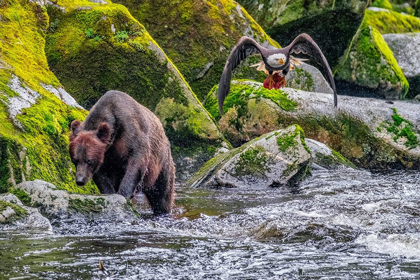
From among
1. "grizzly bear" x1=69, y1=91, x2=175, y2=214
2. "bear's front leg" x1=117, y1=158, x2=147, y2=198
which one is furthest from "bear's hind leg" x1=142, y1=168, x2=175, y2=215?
"bear's front leg" x1=117, y1=158, x2=147, y2=198

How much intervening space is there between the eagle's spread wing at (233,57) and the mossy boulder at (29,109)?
3.01m

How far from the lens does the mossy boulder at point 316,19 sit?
17.2m

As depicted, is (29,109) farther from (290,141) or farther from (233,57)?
(233,57)

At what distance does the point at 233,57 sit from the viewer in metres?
11.6

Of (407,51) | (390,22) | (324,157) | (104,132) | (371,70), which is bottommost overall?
(324,157)

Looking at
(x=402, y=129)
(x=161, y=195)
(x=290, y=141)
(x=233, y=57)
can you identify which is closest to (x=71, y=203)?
(x=161, y=195)

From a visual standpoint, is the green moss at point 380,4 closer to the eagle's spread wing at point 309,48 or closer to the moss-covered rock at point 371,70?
the moss-covered rock at point 371,70

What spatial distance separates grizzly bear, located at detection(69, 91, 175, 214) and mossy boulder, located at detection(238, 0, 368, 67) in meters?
10.5

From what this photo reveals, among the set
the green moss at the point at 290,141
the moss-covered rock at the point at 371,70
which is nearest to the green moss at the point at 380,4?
the moss-covered rock at the point at 371,70

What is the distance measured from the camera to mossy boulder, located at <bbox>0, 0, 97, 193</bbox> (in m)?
6.98

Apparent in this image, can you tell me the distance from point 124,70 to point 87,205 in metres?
5.33

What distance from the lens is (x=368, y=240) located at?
19.5ft

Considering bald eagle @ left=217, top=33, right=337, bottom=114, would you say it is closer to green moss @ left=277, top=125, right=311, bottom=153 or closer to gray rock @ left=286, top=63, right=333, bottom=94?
green moss @ left=277, top=125, right=311, bottom=153

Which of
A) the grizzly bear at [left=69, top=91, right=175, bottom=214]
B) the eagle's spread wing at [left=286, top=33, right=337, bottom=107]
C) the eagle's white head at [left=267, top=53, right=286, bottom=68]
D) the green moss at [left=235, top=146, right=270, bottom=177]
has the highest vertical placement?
the eagle's spread wing at [left=286, top=33, right=337, bottom=107]
